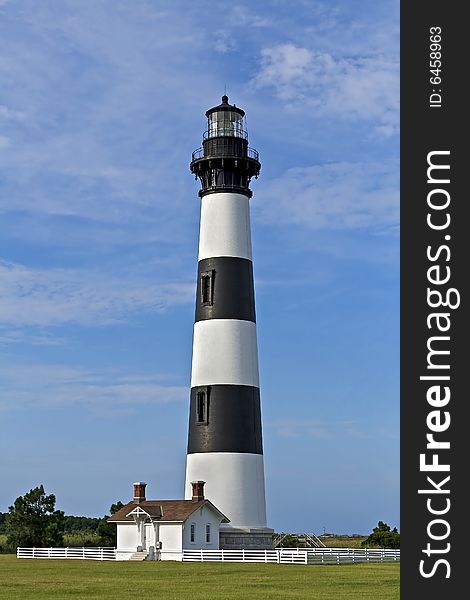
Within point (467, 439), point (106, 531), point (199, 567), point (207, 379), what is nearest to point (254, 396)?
point (207, 379)

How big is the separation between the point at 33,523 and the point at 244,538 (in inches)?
544

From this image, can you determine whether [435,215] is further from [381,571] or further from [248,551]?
[248,551]

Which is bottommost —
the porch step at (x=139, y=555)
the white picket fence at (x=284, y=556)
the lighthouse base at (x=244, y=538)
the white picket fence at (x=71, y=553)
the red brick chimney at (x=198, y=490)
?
the white picket fence at (x=71, y=553)

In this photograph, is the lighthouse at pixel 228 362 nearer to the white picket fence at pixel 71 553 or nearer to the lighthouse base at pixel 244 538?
the lighthouse base at pixel 244 538

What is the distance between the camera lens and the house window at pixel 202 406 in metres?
38.3

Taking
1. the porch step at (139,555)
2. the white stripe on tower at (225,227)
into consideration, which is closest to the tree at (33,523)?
the porch step at (139,555)

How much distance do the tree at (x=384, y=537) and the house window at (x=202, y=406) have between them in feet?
48.4

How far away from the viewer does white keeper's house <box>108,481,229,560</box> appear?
38.4 metres

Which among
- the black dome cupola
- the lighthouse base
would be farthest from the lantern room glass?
the lighthouse base

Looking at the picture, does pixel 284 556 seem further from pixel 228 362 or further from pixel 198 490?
pixel 228 362

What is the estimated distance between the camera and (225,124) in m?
41.9

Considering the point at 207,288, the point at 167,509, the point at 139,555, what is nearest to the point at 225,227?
the point at 207,288

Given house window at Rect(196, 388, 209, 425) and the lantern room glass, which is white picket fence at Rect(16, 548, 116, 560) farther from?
the lantern room glass

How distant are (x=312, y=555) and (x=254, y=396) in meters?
6.81
